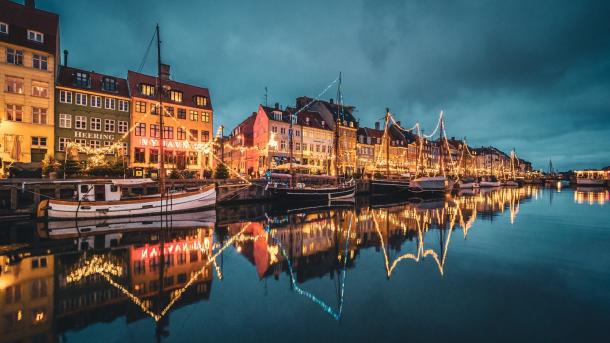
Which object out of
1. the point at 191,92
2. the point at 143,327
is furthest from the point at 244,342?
the point at 191,92

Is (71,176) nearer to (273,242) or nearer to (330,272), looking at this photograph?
(273,242)

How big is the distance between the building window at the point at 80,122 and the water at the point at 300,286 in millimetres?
21131

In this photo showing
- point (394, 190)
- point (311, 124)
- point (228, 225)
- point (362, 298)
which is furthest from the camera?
point (311, 124)

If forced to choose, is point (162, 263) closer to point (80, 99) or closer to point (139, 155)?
point (139, 155)

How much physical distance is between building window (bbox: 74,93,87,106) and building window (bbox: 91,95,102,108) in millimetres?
773

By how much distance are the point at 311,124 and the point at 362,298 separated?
5128 cm

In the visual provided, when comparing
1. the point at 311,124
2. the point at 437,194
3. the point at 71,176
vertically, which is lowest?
the point at 437,194

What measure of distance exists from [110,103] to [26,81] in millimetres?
7697

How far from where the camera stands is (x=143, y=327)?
22.0 ft

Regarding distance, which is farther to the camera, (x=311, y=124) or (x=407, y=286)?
(x=311, y=124)

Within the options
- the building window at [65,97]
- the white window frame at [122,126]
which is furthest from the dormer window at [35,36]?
the white window frame at [122,126]

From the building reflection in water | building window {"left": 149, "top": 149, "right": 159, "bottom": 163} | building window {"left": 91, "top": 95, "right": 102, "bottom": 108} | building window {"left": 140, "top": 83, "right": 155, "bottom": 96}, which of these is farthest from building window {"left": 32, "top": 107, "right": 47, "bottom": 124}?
the building reflection in water

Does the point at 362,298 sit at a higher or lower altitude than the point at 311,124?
lower

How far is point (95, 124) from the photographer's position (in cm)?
3528
